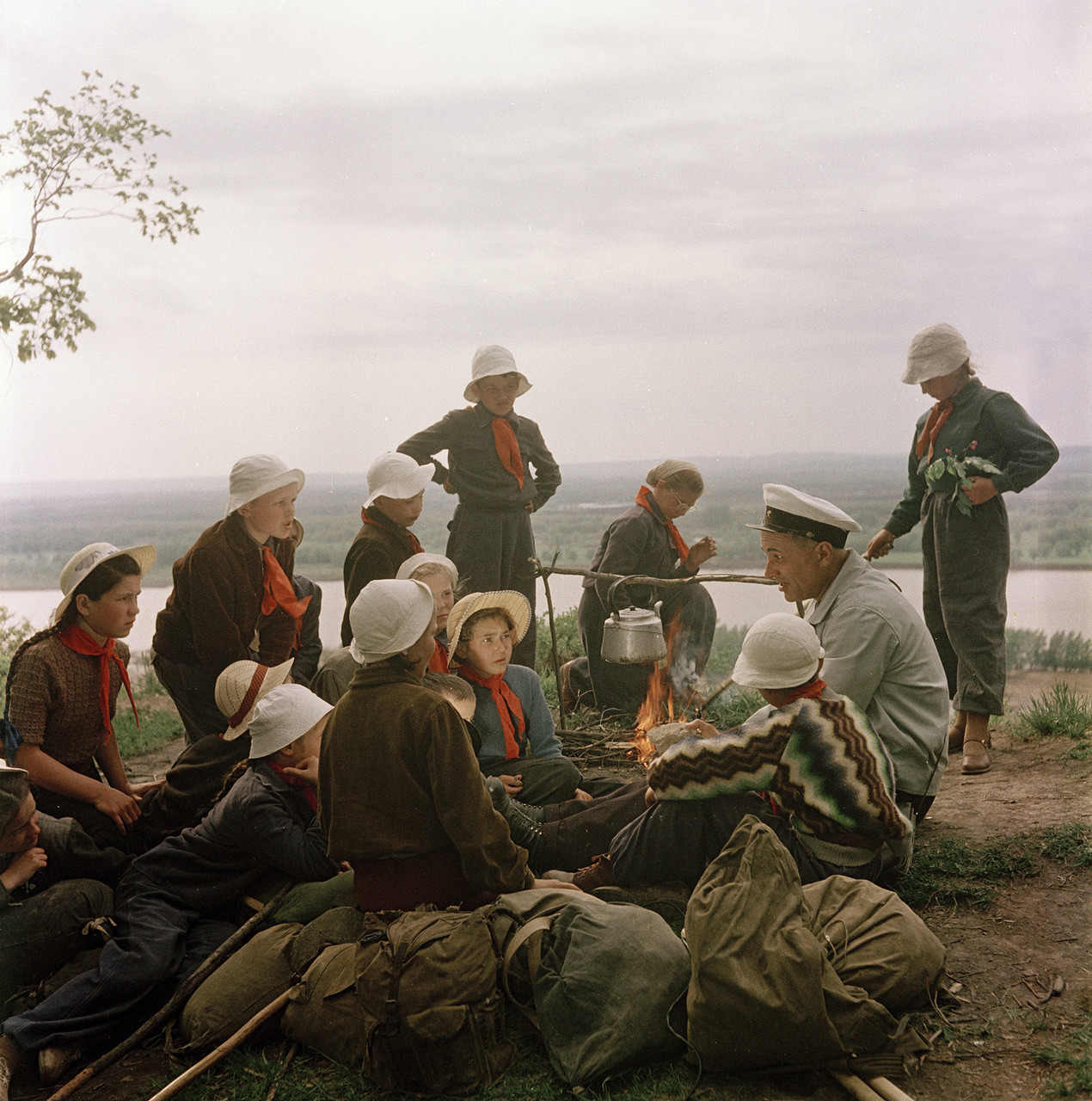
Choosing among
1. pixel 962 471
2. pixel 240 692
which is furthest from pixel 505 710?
pixel 962 471

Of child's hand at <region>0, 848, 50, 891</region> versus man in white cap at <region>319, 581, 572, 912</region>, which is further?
child's hand at <region>0, 848, 50, 891</region>

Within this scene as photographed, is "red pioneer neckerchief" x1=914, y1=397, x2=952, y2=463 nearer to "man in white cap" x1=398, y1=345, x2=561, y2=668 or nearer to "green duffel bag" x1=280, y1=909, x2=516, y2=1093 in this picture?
"man in white cap" x1=398, y1=345, x2=561, y2=668

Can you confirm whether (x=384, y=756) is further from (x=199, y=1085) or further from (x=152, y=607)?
(x=152, y=607)

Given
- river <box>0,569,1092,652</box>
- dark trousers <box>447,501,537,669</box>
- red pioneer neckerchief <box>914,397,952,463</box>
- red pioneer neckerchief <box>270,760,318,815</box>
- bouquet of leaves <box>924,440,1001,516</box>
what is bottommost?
river <box>0,569,1092,652</box>

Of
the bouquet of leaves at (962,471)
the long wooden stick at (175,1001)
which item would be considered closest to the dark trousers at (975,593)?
the bouquet of leaves at (962,471)

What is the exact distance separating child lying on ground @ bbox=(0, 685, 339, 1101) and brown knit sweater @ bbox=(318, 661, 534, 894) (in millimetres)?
390

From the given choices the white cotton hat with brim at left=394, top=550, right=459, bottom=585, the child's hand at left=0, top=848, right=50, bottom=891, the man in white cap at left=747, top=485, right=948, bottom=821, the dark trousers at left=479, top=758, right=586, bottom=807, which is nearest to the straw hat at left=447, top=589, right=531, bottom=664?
the white cotton hat with brim at left=394, top=550, right=459, bottom=585

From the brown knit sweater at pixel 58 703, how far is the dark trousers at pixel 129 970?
0.77 m

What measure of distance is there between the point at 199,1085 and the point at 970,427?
466 cm

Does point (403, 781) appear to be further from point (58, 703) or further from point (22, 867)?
point (58, 703)

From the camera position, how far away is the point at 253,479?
15.9 ft

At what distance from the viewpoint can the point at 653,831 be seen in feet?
11.9

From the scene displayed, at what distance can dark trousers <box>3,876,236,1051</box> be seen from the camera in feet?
10.4

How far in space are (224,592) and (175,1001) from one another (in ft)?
6.48
